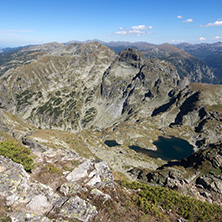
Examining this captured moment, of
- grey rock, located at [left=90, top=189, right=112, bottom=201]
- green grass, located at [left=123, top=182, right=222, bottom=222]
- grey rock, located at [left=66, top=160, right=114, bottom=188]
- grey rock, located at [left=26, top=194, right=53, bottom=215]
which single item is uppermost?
grey rock, located at [left=26, top=194, right=53, bottom=215]

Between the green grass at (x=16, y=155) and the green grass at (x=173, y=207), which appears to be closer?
the green grass at (x=173, y=207)

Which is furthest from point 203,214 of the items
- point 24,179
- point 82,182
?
point 24,179

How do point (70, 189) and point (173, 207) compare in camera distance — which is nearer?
point (70, 189)

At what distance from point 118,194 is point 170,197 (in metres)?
14.0

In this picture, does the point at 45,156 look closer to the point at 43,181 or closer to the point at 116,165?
the point at 43,181

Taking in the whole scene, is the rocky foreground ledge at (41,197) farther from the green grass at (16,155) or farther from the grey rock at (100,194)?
the green grass at (16,155)

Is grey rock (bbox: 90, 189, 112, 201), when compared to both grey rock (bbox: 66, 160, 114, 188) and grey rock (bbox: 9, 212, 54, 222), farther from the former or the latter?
grey rock (bbox: 9, 212, 54, 222)

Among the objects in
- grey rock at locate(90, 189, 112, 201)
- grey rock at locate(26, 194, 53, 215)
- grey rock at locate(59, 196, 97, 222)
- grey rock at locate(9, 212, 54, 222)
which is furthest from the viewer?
grey rock at locate(90, 189, 112, 201)

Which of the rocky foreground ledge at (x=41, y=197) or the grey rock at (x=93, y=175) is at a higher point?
the rocky foreground ledge at (x=41, y=197)

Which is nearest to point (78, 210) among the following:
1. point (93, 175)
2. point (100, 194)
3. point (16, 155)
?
point (100, 194)

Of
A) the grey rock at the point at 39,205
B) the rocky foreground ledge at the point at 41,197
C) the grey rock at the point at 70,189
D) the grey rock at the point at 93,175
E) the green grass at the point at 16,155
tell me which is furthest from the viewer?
the green grass at the point at 16,155

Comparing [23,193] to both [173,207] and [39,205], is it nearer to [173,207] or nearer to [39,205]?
[39,205]

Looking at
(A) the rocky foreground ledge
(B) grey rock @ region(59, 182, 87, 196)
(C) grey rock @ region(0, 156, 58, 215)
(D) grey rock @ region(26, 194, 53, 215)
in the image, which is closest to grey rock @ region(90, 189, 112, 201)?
(A) the rocky foreground ledge

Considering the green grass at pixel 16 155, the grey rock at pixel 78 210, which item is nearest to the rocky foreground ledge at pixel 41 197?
the grey rock at pixel 78 210
